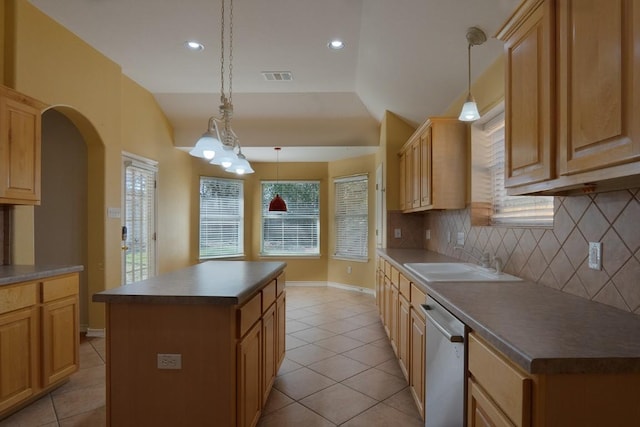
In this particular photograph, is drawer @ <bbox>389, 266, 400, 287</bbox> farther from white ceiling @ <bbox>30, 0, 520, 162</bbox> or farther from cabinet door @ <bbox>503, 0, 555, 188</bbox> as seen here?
white ceiling @ <bbox>30, 0, 520, 162</bbox>

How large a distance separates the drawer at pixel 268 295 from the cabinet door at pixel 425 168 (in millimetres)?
1653

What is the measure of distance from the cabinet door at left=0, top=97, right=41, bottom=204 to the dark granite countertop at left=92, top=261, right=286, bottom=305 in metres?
1.43

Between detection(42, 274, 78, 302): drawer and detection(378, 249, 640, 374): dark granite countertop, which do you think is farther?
detection(42, 274, 78, 302): drawer

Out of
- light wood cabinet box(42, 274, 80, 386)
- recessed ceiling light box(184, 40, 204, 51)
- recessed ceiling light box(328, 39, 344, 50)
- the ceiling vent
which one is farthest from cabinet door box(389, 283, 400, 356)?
recessed ceiling light box(184, 40, 204, 51)

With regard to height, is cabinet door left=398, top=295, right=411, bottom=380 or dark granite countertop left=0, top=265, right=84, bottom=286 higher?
dark granite countertop left=0, top=265, right=84, bottom=286

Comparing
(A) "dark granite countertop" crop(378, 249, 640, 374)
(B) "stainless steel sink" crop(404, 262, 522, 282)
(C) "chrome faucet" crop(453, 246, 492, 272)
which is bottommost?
(B) "stainless steel sink" crop(404, 262, 522, 282)

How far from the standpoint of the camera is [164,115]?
5148 mm

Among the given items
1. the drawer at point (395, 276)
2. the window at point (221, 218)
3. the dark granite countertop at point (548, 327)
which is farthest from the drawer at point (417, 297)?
the window at point (221, 218)

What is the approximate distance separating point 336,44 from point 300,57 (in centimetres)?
47

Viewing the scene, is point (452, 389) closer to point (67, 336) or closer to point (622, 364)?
point (622, 364)

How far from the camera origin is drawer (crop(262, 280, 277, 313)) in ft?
7.39

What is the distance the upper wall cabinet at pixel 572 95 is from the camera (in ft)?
3.40

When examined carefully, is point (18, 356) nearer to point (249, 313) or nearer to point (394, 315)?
point (249, 313)

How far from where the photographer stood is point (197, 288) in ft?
6.01
